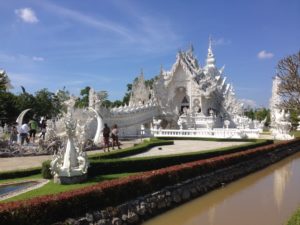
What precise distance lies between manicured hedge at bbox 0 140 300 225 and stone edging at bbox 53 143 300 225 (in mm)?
185

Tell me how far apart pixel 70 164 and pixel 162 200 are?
3299 millimetres

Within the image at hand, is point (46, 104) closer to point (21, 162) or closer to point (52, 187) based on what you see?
point (21, 162)

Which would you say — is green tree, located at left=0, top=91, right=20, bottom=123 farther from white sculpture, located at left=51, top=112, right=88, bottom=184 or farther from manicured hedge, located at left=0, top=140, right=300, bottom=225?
white sculpture, located at left=51, top=112, right=88, bottom=184

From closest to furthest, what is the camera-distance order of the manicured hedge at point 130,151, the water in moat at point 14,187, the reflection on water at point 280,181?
the water in moat at point 14,187 < the reflection on water at point 280,181 < the manicured hedge at point 130,151

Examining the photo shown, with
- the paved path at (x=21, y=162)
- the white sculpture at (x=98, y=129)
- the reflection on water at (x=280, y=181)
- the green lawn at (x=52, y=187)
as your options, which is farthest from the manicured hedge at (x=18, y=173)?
the white sculpture at (x=98, y=129)

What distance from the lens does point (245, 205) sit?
43.2 feet

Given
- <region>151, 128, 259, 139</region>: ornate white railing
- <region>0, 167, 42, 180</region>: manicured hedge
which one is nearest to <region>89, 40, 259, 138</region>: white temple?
<region>151, 128, 259, 139</region>: ornate white railing

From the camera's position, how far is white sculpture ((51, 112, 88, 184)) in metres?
11.4

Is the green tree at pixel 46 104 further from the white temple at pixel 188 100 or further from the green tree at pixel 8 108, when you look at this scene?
the white temple at pixel 188 100

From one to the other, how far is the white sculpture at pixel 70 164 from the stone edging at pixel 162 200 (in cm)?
184

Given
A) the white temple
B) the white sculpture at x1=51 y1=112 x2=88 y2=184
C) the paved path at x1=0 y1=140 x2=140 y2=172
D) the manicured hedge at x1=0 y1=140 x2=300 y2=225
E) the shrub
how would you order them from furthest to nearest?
the white temple → the paved path at x1=0 y1=140 x2=140 y2=172 → the shrub → the white sculpture at x1=51 y1=112 x2=88 y2=184 → the manicured hedge at x1=0 y1=140 x2=300 y2=225

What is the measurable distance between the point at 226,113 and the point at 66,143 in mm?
37983

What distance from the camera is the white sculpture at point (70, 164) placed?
11.4m

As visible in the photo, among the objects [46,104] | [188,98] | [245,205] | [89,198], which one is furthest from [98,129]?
[46,104]
